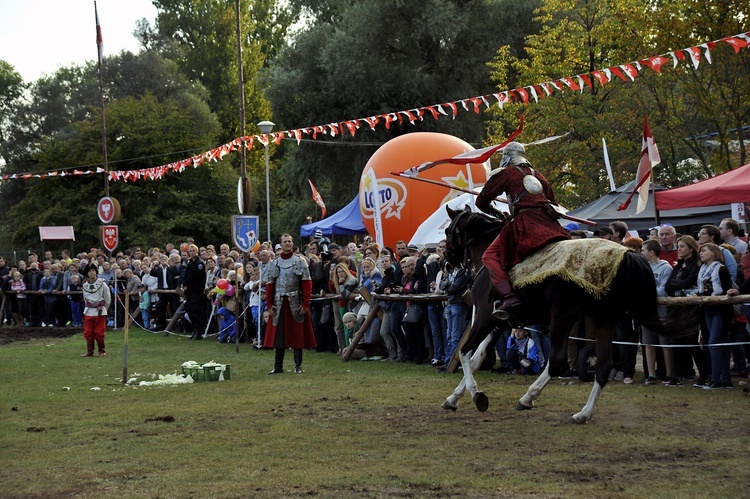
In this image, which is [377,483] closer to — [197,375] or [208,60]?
[197,375]

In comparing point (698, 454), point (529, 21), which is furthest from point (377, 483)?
point (529, 21)

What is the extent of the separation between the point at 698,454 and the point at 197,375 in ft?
28.6

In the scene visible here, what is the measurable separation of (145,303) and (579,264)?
19.3m

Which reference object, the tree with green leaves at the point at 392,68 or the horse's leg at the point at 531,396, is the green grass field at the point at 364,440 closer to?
the horse's leg at the point at 531,396

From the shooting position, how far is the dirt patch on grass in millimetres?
26984

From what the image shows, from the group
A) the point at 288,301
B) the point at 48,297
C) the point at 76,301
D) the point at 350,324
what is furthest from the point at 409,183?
the point at 48,297

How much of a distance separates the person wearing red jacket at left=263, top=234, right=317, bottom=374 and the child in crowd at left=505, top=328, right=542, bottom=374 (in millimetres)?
3245

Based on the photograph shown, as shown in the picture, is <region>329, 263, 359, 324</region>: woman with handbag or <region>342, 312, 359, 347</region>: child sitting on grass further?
<region>329, 263, 359, 324</region>: woman with handbag

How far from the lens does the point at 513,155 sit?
10945mm

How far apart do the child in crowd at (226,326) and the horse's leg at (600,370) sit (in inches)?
565

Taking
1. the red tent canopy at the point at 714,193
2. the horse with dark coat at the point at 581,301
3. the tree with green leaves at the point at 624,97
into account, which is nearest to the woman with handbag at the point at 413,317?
the red tent canopy at the point at 714,193

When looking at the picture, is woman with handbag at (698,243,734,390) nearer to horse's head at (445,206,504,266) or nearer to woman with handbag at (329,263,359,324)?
horse's head at (445,206,504,266)

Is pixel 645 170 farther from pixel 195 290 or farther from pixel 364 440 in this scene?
pixel 195 290

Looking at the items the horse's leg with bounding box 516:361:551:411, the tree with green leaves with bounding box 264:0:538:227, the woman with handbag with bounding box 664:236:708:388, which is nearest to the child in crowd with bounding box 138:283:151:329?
the tree with green leaves with bounding box 264:0:538:227
